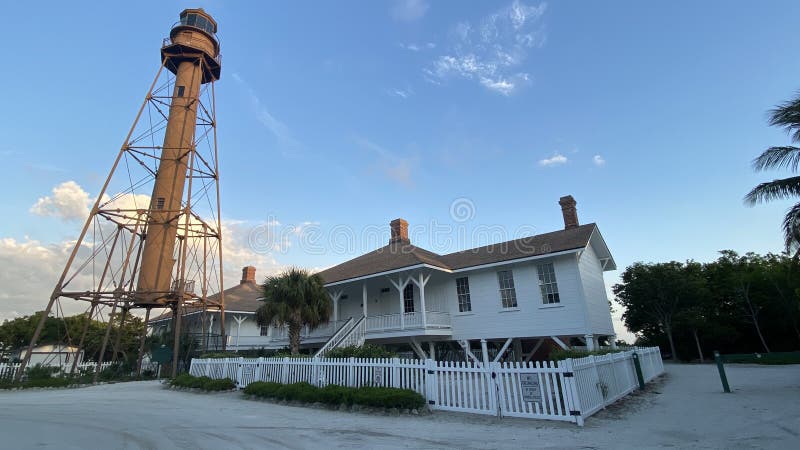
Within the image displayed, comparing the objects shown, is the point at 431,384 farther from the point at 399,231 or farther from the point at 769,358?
the point at 769,358

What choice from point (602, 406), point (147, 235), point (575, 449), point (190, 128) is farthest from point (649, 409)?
Result: point (190, 128)

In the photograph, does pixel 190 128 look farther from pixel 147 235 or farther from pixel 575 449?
pixel 575 449

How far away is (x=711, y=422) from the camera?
292 inches

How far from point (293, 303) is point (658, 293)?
30565 millimetres

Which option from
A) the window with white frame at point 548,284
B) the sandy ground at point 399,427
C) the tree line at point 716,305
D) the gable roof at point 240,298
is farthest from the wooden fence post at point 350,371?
the tree line at point 716,305

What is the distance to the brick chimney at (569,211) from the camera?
64.6ft

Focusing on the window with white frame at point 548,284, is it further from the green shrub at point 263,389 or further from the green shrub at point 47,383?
the green shrub at point 47,383

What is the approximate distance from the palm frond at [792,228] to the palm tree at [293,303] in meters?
16.6

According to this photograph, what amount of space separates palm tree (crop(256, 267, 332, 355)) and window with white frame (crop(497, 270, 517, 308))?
7.95 m

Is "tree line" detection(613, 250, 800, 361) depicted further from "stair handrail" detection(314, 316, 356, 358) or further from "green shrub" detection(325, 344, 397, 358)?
"green shrub" detection(325, 344, 397, 358)

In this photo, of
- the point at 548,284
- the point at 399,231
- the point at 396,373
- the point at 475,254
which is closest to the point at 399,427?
the point at 396,373

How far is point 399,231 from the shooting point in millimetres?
25156

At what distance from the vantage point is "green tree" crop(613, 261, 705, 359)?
31.9m

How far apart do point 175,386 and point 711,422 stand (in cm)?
1719
